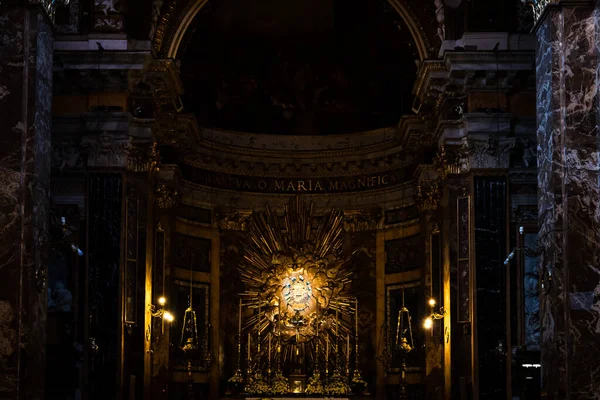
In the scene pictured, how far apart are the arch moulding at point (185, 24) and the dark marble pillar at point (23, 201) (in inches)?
396

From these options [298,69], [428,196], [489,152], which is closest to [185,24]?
[298,69]

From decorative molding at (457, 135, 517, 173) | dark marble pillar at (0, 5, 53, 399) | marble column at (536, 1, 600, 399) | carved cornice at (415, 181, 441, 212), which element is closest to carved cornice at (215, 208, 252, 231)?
carved cornice at (415, 181, 441, 212)

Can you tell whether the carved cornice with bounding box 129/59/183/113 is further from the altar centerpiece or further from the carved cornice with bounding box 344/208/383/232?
the carved cornice with bounding box 344/208/383/232

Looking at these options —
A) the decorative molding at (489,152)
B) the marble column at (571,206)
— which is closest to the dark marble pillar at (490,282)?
the decorative molding at (489,152)

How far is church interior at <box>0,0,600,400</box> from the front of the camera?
1508cm

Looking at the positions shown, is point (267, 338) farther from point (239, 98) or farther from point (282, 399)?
point (239, 98)

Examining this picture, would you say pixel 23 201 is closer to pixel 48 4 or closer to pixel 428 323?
pixel 48 4

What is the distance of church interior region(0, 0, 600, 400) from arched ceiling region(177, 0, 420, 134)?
59 mm

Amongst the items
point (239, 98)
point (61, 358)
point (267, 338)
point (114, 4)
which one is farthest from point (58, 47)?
point (267, 338)

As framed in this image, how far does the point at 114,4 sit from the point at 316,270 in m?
9.68

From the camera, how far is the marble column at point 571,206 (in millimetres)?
14695

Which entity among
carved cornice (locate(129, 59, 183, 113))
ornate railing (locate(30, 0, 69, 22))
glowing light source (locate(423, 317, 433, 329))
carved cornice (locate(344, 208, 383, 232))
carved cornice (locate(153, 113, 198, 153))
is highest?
carved cornice (locate(129, 59, 183, 113))

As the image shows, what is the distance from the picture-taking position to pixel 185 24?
85.0 ft

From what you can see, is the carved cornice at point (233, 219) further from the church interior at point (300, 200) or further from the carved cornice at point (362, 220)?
the carved cornice at point (362, 220)
